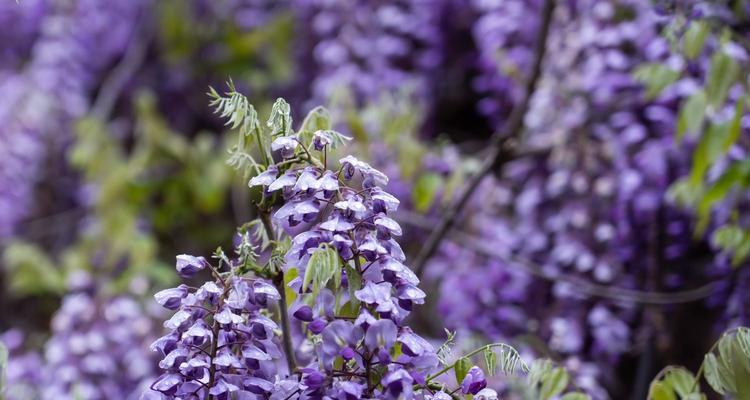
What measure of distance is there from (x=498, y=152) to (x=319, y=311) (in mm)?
1176

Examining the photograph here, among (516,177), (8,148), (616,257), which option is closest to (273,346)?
(616,257)

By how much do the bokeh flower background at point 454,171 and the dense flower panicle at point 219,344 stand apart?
1.70 ft

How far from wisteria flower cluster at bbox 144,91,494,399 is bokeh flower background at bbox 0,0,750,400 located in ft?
1.78

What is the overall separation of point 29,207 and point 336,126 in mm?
1734

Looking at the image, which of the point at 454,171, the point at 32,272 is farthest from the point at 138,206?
the point at 454,171

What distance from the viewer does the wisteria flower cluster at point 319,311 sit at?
989 millimetres

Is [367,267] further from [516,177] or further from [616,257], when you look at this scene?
[516,177]

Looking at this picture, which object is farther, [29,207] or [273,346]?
[29,207]

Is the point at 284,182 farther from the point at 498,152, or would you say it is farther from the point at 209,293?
the point at 498,152

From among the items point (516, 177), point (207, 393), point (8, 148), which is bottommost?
point (207, 393)

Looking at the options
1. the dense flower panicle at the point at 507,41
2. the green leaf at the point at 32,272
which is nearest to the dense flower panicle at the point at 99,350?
the green leaf at the point at 32,272

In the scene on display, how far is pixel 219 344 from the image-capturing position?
3.45ft

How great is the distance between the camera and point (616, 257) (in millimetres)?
2408

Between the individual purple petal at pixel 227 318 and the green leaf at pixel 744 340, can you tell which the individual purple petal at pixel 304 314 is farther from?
the green leaf at pixel 744 340
